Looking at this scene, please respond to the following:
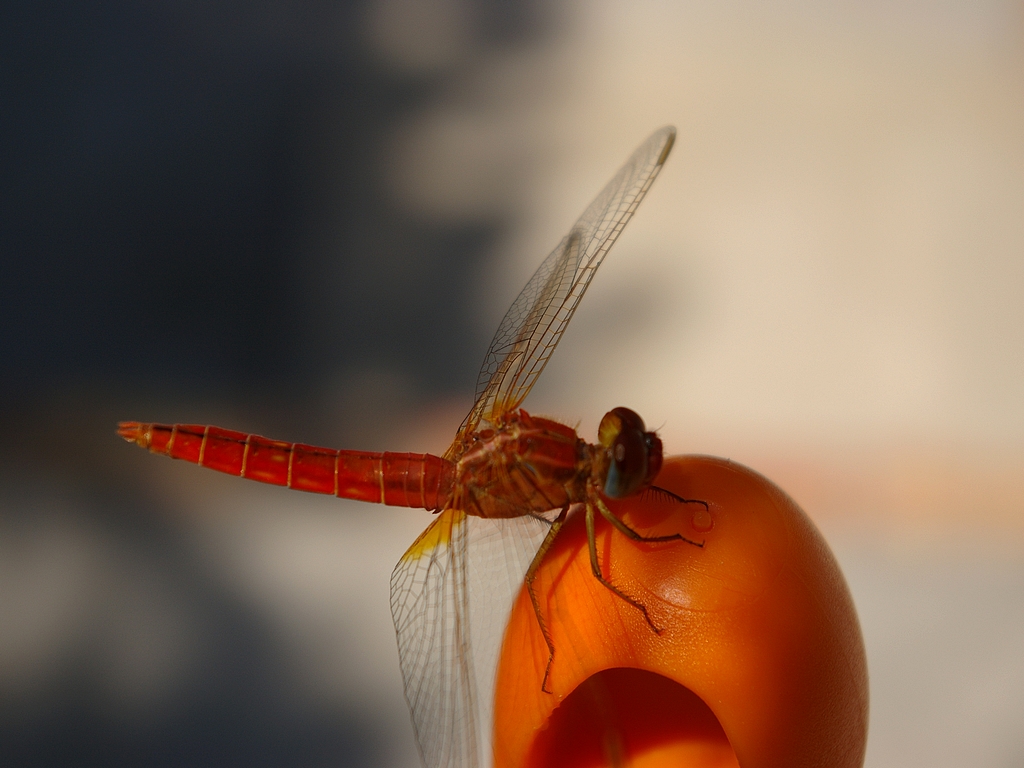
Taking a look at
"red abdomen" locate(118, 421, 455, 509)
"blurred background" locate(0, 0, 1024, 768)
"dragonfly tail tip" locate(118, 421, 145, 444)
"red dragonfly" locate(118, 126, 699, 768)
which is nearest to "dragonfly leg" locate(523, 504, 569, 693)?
"red dragonfly" locate(118, 126, 699, 768)

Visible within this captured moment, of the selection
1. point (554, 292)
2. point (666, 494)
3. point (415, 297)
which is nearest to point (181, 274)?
point (415, 297)

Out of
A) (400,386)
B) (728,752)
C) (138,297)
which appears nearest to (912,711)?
(728,752)

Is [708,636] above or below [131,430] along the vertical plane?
above

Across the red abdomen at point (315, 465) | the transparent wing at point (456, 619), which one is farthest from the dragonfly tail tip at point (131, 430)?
the transparent wing at point (456, 619)

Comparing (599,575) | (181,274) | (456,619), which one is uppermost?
(599,575)

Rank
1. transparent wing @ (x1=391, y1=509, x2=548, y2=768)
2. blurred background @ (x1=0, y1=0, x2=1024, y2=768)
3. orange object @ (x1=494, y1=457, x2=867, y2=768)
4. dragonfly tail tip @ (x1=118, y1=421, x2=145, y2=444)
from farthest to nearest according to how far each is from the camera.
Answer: blurred background @ (x1=0, y1=0, x2=1024, y2=768)
dragonfly tail tip @ (x1=118, y1=421, x2=145, y2=444)
transparent wing @ (x1=391, y1=509, x2=548, y2=768)
orange object @ (x1=494, y1=457, x2=867, y2=768)

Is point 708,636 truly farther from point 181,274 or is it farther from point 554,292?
point 181,274

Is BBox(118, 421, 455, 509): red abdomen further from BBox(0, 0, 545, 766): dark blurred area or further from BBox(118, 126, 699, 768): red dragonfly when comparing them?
BBox(0, 0, 545, 766): dark blurred area
